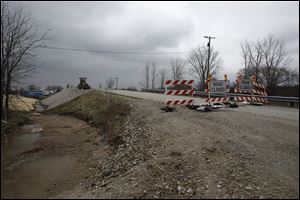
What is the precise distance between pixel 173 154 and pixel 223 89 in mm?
6209

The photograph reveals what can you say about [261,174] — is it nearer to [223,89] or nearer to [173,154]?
[173,154]

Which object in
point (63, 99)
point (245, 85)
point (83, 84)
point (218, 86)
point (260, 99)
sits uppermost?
point (83, 84)

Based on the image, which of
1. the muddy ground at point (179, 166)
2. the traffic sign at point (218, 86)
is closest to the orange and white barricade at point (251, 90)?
the traffic sign at point (218, 86)

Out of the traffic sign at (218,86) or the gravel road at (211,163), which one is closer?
the gravel road at (211,163)

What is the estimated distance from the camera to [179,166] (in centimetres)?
517

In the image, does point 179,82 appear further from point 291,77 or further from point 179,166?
point 291,77

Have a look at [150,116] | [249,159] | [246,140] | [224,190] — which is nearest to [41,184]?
[224,190]

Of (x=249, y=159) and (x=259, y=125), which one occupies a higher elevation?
(x=259, y=125)

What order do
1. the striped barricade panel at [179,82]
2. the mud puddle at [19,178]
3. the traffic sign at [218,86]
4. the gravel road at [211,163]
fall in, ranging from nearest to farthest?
the mud puddle at [19,178]
the gravel road at [211,163]
the striped barricade panel at [179,82]
the traffic sign at [218,86]

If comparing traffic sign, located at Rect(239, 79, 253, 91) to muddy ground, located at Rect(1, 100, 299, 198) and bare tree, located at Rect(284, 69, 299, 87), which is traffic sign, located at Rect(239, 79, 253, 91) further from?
bare tree, located at Rect(284, 69, 299, 87)

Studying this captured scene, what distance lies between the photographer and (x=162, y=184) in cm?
462

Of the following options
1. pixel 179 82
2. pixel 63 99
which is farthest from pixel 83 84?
pixel 179 82

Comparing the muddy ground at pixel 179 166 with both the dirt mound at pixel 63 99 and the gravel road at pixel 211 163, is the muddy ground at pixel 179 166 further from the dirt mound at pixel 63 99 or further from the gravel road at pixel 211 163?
the dirt mound at pixel 63 99

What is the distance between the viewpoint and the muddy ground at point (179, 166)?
3.00 meters
